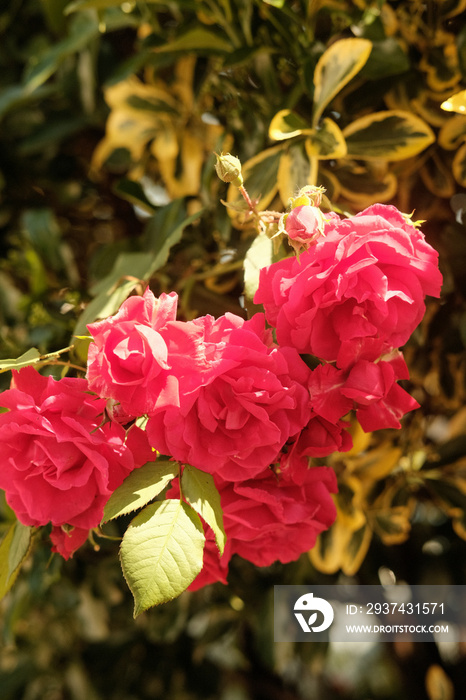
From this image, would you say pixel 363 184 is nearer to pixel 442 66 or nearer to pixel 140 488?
pixel 442 66

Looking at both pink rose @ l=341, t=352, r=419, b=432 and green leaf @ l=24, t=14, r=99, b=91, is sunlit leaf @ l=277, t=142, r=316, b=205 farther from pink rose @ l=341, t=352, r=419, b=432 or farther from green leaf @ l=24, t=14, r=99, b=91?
green leaf @ l=24, t=14, r=99, b=91

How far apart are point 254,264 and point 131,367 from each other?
5.8 inches

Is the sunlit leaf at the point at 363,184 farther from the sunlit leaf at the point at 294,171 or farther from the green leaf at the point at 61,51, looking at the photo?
the green leaf at the point at 61,51

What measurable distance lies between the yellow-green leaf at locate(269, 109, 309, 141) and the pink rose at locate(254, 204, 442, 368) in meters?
Result: 0.18

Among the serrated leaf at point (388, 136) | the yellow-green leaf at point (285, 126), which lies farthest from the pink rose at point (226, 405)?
the serrated leaf at point (388, 136)

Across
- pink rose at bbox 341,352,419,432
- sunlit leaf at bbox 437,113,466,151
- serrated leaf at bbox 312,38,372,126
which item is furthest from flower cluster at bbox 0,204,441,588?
sunlit leaf at bbox 437,113,466,151

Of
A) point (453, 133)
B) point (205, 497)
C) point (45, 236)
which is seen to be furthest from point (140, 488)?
point (45, 236)

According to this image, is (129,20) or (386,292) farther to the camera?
(129,20)

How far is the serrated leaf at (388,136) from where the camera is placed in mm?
666

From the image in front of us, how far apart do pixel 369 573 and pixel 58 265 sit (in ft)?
2.08

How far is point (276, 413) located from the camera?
0.42 metres

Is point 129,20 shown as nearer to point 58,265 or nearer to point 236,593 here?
point 58,265

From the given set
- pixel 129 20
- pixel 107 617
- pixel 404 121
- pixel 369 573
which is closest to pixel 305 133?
pixel 404 121

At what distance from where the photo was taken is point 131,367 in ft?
1.28
